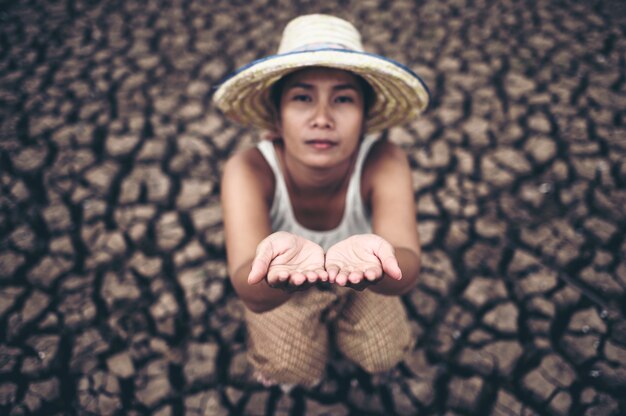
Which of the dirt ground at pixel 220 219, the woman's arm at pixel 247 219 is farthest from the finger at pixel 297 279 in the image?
the dirt ground at pixel 220 219

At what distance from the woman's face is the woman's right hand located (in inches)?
12.7

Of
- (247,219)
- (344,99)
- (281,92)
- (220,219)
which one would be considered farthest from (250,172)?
(220,219)

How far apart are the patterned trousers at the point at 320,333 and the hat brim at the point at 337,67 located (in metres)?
0.63

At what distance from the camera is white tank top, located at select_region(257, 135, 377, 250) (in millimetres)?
1361

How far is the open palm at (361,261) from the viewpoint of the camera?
80cm

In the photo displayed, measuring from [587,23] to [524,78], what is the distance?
851 mm

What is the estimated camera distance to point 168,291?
5.70ft

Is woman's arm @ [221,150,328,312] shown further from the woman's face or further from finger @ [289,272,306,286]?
the woman's face

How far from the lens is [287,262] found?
86cm

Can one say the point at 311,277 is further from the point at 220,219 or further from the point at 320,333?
the point at 220,219

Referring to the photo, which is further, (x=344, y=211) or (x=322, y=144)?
(x=344, y=211)

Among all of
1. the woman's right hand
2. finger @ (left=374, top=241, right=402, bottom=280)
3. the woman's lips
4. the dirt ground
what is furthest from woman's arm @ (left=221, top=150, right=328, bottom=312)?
the dirt ground

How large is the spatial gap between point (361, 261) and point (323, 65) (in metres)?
0.55

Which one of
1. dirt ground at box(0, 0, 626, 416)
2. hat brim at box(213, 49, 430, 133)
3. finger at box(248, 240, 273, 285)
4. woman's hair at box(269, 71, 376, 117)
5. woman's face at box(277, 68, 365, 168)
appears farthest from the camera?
dirt ground at box(0, 0, 626, 416)
